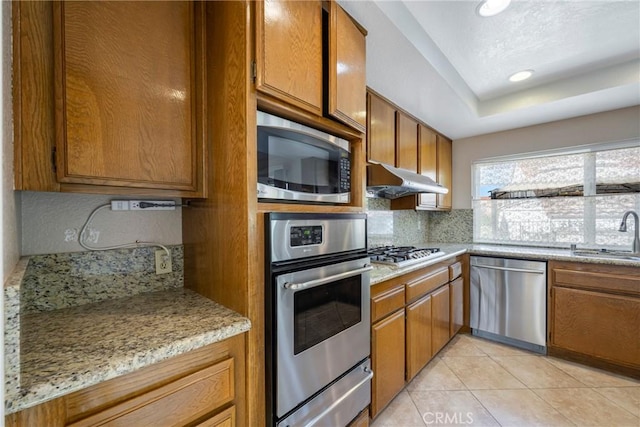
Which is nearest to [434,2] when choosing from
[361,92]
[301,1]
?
[361,92]

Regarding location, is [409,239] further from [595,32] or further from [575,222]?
[595,32]

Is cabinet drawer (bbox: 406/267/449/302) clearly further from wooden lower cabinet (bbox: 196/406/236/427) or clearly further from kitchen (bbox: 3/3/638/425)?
wooden lower cabinet (bbox: 196/406/236/427)

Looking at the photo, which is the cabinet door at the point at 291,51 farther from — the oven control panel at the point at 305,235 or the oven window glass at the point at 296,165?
the oven control panel at the point at 305,235

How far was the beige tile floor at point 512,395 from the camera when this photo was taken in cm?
171

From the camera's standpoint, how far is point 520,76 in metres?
2.23

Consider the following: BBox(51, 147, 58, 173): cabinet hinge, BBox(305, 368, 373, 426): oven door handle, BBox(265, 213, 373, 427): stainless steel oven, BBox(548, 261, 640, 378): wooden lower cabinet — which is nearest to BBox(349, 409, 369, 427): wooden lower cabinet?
BBox(265, 213, 373, 427): stainless steel oven

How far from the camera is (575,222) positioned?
109 inches

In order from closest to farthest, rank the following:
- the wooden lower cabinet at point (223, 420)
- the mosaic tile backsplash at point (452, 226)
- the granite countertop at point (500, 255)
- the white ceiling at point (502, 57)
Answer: the wooden lower cabinet at point (223, 420), the white ceiling at point (502, 57), the granite countertop at point (500, 255), the mosaic tile backsplash at point (452, 226)

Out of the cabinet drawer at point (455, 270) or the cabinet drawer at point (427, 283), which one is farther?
the cabinet drawer at point (455, 270)

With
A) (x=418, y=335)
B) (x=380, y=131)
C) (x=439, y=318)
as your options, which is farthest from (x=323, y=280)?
(x=439, y=318)

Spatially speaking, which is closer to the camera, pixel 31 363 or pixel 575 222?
pixel 31 363

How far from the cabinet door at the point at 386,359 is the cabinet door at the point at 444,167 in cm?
186

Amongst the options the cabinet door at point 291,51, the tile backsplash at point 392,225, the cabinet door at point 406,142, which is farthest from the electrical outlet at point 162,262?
the cabinet door at point 406,142

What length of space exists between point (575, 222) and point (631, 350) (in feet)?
3.93
